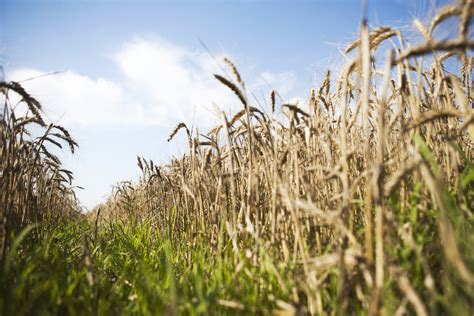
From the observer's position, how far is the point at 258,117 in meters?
2.16

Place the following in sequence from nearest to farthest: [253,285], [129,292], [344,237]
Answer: [344,237]
[253,285]
[129,292]

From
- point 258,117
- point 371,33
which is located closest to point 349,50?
point 371,33

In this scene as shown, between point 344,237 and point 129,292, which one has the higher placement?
point 344,237

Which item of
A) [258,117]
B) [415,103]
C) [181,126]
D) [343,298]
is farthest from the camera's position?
[181,126]

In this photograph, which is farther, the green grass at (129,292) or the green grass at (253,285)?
the green grass at (129,292)

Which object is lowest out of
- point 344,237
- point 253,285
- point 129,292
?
point 129,292

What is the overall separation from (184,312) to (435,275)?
135cm

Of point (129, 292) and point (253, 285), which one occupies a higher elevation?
point (253, 285)

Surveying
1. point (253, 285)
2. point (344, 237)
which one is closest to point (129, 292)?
point (253, 285)

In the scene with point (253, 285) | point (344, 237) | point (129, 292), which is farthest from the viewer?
point (129, 292)

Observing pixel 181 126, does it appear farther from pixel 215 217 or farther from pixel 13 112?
pixel 13 112

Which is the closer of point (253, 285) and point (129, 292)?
point (253, 285)

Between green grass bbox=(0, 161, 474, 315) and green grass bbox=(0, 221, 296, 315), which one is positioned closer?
green grass bbox=(0, 161, 474, 315)

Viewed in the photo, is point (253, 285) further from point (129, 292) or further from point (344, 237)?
point (129, 292)
